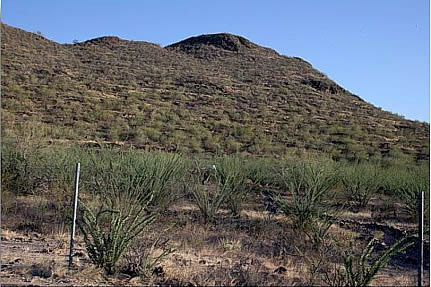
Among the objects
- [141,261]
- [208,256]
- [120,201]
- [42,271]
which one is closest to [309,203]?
[208,256]

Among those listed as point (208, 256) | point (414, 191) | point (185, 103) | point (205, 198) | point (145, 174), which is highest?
point (185, 103)

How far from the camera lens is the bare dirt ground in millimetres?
8047

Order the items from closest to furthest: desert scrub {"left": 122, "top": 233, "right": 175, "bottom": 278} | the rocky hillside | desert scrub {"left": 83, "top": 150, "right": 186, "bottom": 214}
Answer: desert scrub {"left": 122, "top": 233, "right": 175, "bottom": 278}, desert scrub {"left": 83, "top": 150, "right": 186, "bottom": 214}, the rocky hillside

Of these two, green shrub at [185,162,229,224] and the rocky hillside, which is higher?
the rocky hillside

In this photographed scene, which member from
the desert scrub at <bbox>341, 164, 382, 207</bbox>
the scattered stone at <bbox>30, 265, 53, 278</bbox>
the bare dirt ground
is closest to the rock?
the bare dirt ground

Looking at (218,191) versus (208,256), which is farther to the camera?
(218,191)

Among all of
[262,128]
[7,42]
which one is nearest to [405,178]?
[262,128]

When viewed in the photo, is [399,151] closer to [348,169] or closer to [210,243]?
[348,169]

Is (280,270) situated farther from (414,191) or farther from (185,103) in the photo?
(185,103)

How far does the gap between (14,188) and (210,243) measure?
642cm

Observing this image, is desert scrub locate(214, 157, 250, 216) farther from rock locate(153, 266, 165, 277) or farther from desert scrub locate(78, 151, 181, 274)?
rock locate(153, 266, 165, 277)

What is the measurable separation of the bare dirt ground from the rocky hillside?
43.2 ft

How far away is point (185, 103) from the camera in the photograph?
130 ft

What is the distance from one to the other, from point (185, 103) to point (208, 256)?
29969mm
